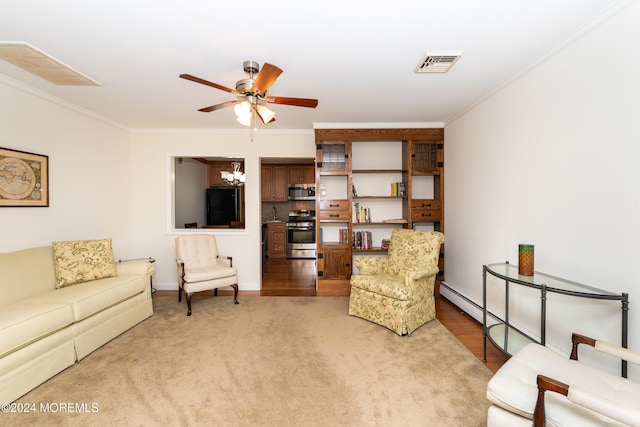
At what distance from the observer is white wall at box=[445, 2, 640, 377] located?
1.61m

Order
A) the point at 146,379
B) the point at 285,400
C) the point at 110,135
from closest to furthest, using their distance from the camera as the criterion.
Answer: the point at 285,400
the point at 146,379
the point at 110,135

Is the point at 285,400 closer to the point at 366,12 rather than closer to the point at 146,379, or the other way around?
the point at 146,379

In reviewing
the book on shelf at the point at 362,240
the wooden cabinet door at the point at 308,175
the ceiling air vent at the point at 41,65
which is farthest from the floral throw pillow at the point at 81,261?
the wooden cabinet door at the point at 308,175

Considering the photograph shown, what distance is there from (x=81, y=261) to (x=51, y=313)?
95 centimetres

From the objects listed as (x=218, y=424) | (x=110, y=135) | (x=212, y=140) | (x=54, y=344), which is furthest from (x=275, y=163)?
(x=218, y=424)

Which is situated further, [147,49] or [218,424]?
[147,49]

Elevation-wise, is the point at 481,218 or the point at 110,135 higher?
the point at 110,135

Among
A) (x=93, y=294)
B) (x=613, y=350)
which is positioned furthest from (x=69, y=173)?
(x=613, y=350)

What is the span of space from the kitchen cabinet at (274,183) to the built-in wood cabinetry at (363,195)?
3199mm

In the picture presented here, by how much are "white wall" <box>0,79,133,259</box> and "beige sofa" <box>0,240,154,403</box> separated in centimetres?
36

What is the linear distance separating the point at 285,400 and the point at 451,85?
311 centimetres

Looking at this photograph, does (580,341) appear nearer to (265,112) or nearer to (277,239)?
(265,112)

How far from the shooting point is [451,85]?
8.86ft

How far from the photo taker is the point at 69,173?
3234mm
